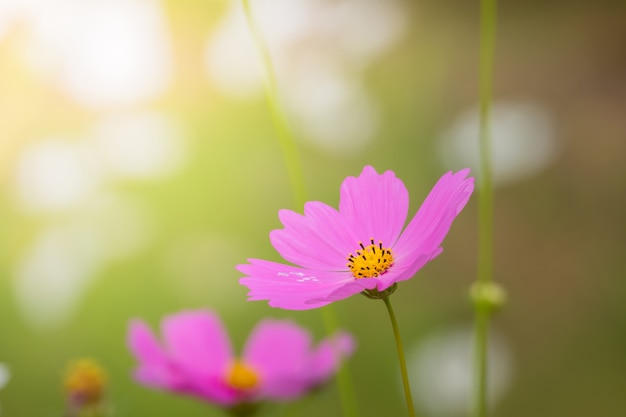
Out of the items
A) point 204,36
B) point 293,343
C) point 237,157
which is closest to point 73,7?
point 204,36

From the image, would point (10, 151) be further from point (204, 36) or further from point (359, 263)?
point (359, 263)

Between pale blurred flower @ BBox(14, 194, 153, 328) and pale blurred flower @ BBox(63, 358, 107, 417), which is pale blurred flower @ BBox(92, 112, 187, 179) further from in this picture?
pale blurred flower @ BBox(63, 358, 107, 417)

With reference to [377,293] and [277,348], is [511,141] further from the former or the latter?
[377,293]

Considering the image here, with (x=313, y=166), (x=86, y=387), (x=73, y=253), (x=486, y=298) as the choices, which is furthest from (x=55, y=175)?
(x=486, y=298)

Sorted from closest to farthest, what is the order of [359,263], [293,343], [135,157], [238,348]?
[359,263] < [293,343] < [238,348] < [135,157]

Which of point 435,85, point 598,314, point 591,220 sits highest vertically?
point 435,85

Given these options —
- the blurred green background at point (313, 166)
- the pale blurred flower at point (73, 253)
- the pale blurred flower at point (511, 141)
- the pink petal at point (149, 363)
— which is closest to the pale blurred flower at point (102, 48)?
the blurred green background at point (313, 166)

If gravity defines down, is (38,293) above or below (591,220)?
below

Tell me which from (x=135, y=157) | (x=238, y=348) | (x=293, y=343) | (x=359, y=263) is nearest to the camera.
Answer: (x=359, y=263)

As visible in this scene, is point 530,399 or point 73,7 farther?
point 73,7
